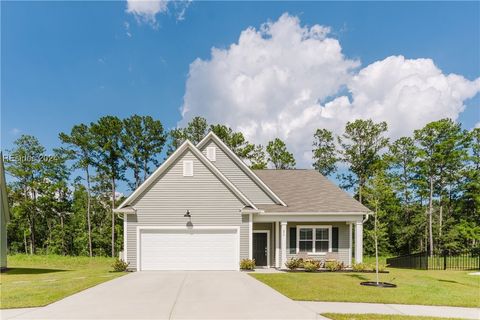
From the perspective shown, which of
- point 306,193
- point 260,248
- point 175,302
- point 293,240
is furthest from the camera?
point 306,193

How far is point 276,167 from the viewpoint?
3706 cm

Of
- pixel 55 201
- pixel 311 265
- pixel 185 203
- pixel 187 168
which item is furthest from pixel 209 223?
pixel 55 201

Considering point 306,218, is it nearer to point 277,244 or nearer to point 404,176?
point 277,244

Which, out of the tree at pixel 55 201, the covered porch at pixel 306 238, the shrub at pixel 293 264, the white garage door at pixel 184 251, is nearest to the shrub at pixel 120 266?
the white garage door at pixel 184 251

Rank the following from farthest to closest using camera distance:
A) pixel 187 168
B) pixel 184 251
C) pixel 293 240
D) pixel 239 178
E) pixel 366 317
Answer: pixel 239 178 → pixel 293 240 → pixel 187 168 → pixel 184 251 → pixel 366 317

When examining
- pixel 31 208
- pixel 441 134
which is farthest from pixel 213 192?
pixel 31 208

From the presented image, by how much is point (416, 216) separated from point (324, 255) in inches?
860

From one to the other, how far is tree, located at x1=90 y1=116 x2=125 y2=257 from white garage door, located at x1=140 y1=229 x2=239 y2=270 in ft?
68.2

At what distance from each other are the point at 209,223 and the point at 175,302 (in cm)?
761

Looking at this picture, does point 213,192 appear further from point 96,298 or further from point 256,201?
point 96,298

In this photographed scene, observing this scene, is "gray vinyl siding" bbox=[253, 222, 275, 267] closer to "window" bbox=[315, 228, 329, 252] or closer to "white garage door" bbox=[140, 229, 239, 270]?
"white garage door" bbox=[140, 229, 239, 270]

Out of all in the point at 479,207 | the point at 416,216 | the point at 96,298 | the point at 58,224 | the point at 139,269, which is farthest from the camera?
the point at 58,224

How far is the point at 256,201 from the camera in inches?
728

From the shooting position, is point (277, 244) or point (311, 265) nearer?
point (311, 265)
